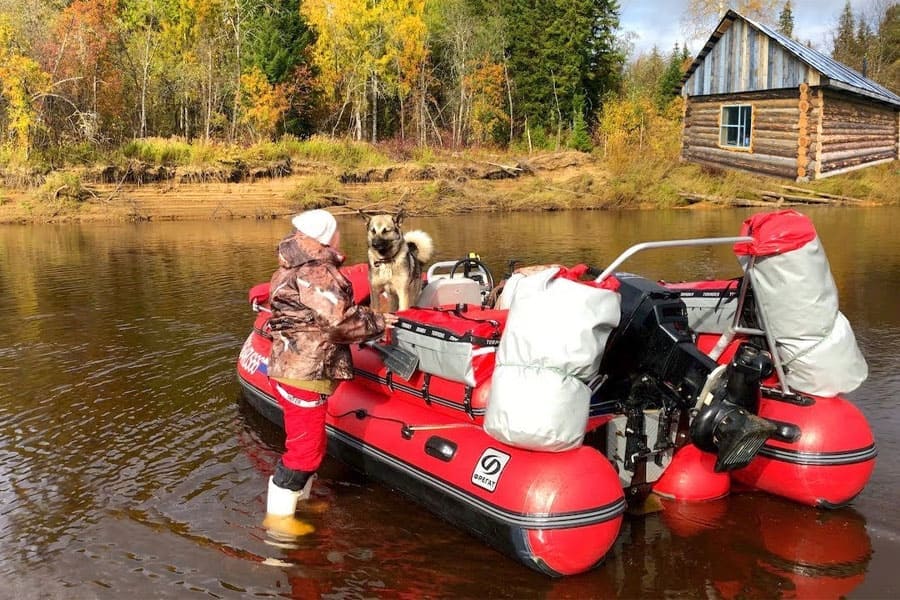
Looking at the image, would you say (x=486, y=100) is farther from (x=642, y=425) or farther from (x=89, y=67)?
(x=642, y=425)

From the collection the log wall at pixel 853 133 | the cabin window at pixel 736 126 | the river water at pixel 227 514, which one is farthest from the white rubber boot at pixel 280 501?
the cabin window at pixel 736 126

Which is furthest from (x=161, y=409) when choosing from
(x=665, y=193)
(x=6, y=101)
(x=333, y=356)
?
(x=6, y=101)

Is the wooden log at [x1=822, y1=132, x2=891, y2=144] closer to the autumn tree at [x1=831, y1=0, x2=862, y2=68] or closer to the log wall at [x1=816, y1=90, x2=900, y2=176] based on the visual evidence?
the log wall at [x1=816, y1=90, x2=900, y2=176]

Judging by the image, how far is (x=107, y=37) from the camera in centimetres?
3234

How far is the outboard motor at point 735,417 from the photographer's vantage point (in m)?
4.52

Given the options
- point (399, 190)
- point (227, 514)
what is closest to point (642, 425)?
point (227, 514)

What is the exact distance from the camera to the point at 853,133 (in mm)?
20344

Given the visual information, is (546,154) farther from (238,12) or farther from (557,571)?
(557,571)

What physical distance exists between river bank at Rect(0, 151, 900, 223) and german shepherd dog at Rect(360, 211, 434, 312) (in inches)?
790

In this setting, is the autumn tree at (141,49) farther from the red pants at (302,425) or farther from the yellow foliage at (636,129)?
the red pants at (302,425)

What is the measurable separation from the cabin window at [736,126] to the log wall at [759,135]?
177 millimetres

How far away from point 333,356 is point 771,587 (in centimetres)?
275

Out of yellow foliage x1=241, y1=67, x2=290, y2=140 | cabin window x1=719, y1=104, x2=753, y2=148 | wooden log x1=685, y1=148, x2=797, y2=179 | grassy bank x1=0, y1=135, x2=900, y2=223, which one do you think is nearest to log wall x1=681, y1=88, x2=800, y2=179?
wooden log x1=685, y1=148, x2=797, y2=179

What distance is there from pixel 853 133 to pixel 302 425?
19737 millimetres
